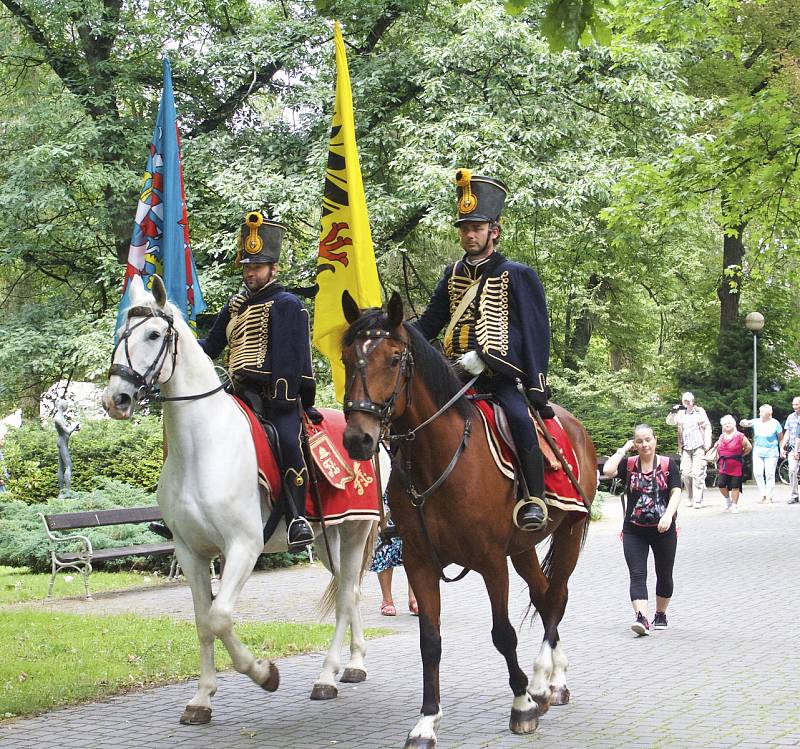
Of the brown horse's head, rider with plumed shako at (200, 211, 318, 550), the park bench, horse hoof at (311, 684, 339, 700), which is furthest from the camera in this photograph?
the park bench

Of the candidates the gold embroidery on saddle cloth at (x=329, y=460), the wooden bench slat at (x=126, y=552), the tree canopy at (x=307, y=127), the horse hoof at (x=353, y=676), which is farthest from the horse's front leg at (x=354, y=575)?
the tree canopy at (x=307, y=127)

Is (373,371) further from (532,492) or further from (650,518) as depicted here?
(650,518)

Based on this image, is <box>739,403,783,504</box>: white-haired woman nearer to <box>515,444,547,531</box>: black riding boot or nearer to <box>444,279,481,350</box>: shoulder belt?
<box>444,279,481,350</box>: shoulder belt

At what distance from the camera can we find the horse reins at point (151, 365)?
23.3ft

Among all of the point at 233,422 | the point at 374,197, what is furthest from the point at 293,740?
the point at 374,197

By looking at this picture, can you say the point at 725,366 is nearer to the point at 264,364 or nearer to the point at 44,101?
the point at 44,101

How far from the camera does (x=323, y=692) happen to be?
8414 mm

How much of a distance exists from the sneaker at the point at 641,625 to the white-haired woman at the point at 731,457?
13.0 metres

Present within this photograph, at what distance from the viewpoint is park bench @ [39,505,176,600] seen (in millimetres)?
→ 14789

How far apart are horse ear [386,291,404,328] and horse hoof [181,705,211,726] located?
2959 mm

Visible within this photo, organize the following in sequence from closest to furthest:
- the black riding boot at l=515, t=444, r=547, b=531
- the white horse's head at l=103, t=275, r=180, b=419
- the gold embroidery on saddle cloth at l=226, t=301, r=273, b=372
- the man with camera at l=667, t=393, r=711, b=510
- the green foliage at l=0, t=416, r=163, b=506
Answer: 1. the white horse's head at l=103, t=275, r=180, b=419
2. the black riding boot at l=515, t=444, r=547, b=531
3. the gold embroidery on saddle cloth at l=226, t=301, r=273, b=372
4. the green foliage at l=0, t=416, r=163, b=506
5. the man with camera at l=667, t=393, r=711, b=510

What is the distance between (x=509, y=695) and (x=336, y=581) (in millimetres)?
1655

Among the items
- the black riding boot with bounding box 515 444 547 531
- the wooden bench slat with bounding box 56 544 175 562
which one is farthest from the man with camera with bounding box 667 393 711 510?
the black riding boot with bounding box 515 444 547 531

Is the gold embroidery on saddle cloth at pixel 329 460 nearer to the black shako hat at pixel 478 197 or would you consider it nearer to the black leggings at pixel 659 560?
the black shako hat at pixel 478 197
